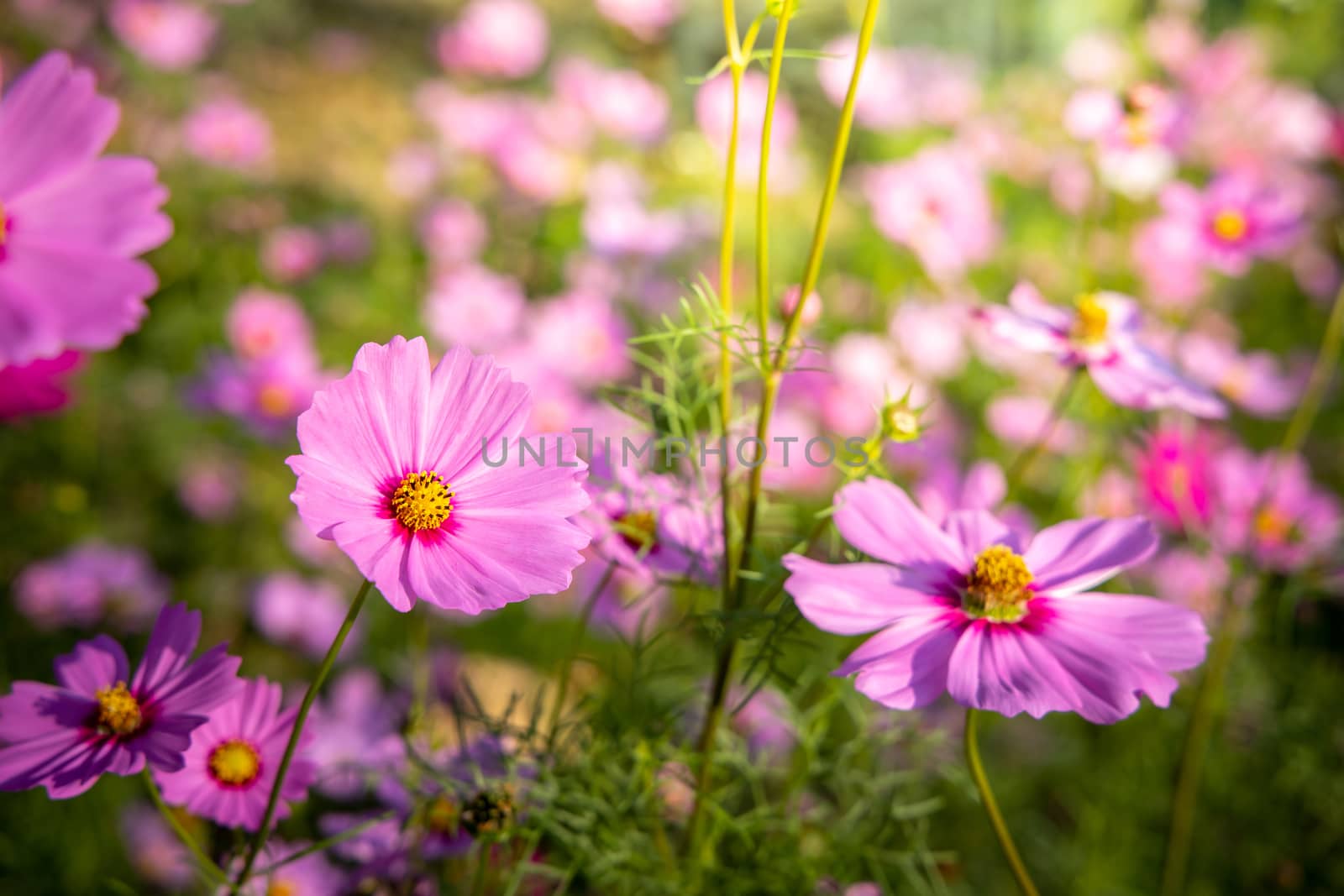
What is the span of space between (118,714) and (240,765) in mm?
59

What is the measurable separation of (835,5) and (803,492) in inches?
94.5

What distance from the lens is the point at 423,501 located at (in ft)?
1.29

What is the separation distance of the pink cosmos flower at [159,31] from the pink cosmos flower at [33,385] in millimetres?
1520

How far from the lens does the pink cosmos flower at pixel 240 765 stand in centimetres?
42

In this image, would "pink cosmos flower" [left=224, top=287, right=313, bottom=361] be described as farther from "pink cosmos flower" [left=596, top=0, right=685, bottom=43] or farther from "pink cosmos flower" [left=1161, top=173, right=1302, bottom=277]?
"pink cosmos flower" [left=1161, top=173, right=1302, bottom=277]

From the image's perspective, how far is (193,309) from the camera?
1623mm

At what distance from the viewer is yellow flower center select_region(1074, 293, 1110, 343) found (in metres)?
0.63

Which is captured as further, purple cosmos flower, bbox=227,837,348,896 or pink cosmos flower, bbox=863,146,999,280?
pink cosmos flower, bbox=863,146,999,280

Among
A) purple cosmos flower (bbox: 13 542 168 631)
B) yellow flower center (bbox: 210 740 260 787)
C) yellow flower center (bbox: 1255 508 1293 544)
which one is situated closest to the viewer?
yellow flower center (bbox: 210 740 260 787)

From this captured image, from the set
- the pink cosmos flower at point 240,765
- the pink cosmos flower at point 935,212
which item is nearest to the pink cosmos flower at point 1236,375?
the pink cosmos flower at point 935,212

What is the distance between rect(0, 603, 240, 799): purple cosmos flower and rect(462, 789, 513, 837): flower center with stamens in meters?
0.14

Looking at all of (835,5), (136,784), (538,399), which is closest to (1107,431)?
(538,399)

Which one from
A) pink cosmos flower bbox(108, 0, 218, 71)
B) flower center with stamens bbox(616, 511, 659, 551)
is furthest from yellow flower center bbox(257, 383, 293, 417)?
pink cosmos flower bbox(108, 0, 218, 71)

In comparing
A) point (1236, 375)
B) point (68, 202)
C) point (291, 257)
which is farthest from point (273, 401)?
point (1236, 375)
